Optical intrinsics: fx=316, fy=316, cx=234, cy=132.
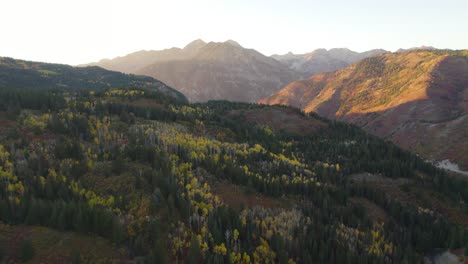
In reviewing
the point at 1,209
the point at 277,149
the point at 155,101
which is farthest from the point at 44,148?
the point at 155,101

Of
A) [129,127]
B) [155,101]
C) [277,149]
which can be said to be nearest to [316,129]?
[277,149]

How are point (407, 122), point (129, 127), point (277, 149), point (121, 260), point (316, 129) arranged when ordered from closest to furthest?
point (121, 260) < point (129, 127) < point (277, 149) < point (316, 129) < point (407, 122)

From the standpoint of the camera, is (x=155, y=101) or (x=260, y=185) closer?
(x=260, y=185)

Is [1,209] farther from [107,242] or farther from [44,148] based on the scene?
[44,148]

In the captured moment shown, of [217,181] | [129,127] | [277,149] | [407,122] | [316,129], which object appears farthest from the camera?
[407,122]

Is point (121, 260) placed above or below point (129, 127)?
below

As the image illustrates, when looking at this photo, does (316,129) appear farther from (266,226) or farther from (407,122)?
(407,122)
